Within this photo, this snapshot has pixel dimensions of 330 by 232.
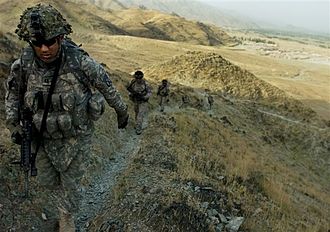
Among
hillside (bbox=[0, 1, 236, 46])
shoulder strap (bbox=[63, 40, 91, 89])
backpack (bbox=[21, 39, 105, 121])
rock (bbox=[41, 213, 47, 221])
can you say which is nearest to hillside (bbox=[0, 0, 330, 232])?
rock (bbox=[41, 213, 47, 221])

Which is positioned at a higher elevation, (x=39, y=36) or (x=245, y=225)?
(x=39, y=36)

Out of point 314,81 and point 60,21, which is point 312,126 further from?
point 314,81

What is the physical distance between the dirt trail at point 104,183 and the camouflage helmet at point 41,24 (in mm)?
2983

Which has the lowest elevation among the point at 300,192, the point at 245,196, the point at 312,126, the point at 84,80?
the point at 312,126

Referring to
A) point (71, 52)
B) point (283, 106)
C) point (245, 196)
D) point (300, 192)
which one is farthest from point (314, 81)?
point (71, 52)

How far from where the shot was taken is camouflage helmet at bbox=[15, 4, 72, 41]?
3.97 m

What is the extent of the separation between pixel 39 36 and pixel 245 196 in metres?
5.87

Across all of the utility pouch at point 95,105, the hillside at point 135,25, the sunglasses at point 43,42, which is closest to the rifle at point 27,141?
the utility pouch at point 95,105

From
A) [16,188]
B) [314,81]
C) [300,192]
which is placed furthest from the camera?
[314,81]

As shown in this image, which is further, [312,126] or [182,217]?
[312,126]

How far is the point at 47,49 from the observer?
159 inches

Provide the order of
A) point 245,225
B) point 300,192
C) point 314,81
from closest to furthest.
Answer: point 245,225 → point 300,192 → point 314,81

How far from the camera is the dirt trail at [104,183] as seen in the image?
6.42 m

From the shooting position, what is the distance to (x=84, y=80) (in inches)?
174
